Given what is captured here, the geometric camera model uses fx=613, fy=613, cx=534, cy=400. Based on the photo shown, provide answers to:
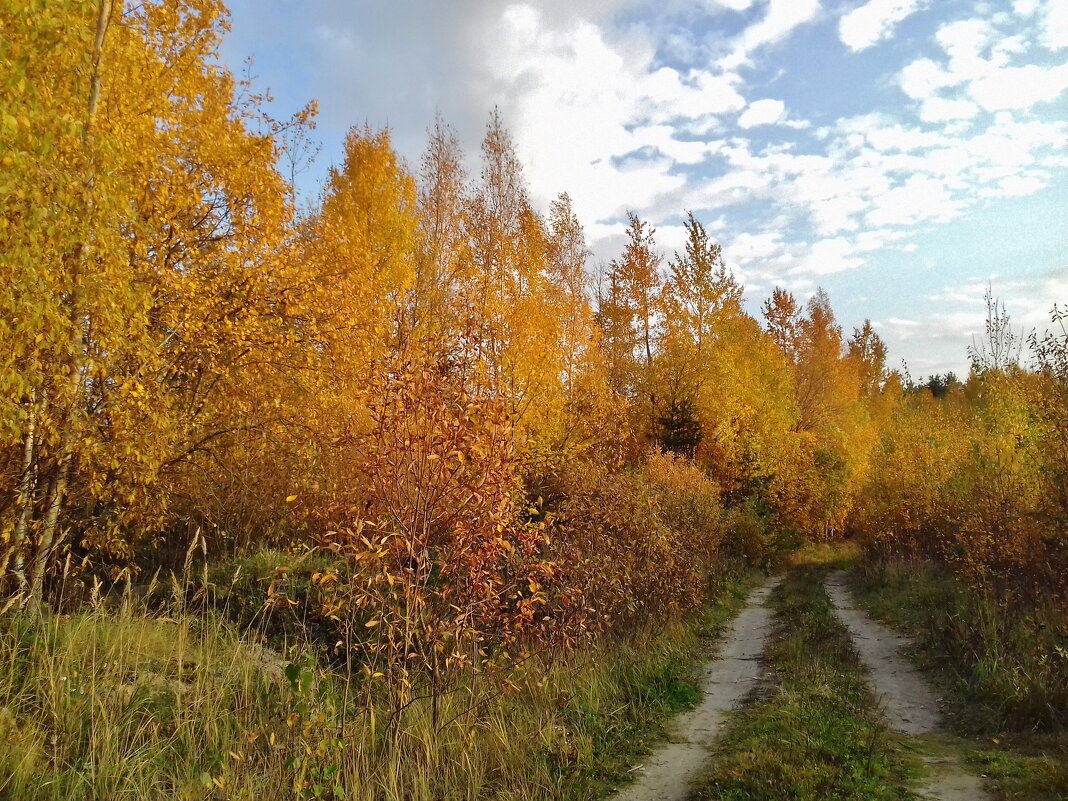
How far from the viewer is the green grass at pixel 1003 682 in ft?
16.6

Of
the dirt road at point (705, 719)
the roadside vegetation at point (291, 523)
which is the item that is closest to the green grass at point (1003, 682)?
the roadside vegetation at point (291, 523)

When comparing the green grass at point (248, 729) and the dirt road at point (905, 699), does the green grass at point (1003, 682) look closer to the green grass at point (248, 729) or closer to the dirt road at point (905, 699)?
the dirt road at point (905, 699)

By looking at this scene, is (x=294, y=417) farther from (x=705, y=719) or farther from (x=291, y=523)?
(x=705, y=719)

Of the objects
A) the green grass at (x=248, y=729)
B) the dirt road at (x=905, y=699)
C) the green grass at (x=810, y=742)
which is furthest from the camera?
the dirt road at (x=905, y=699)

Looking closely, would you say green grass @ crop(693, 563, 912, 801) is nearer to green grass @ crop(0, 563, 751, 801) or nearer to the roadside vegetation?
the roadside vegetation

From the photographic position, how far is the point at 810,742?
17.7 ft

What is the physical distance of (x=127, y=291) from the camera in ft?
17.4

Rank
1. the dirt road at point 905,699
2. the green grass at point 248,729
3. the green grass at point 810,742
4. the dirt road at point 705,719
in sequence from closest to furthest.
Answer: the green grass at point 248,729
the green grass at point 810,742
the dirt road at point 905,699
the dirt road at point 705,719

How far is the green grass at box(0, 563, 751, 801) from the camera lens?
3.80 metres

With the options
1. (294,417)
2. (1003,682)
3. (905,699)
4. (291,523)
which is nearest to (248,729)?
(294,417)

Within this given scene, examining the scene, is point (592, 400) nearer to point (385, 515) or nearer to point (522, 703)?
point (522, 703)

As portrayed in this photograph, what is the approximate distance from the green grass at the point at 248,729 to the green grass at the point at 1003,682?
3.05 meters

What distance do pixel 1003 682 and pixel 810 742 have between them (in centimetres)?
299

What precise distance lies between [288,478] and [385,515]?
4.76 meters
